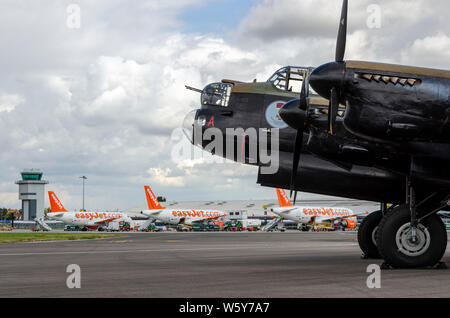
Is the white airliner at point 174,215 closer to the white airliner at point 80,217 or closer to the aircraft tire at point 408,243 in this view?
the white airliner at point 80,217

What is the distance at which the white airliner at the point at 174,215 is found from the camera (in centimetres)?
11950

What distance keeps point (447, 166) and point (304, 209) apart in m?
95.5

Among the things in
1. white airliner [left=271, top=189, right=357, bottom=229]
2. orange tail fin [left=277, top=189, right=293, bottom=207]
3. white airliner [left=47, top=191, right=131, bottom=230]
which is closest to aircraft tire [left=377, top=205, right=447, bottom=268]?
white airliner [left=271, top=189, right=357, bottom=229]

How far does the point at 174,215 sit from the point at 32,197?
283 ft

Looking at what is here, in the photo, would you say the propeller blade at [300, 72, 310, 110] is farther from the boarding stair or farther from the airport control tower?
the airport control tower

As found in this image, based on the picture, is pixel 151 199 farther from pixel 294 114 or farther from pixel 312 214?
pixel 294 114

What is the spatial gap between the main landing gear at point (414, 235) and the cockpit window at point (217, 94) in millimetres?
8896

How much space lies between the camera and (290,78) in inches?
870

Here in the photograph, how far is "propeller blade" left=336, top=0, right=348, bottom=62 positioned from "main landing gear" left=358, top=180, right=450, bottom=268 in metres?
4.34

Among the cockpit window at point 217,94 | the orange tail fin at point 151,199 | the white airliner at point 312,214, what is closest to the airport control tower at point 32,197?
the orange tail fin at point 151,199

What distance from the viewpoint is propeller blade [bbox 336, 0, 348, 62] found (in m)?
15.4

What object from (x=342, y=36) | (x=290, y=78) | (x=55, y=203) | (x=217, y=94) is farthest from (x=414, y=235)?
(x=55, y=203)
